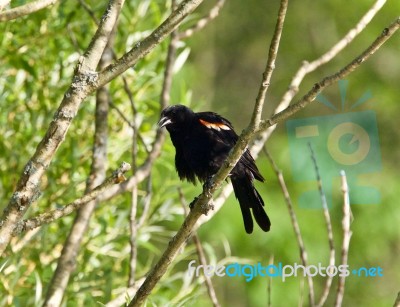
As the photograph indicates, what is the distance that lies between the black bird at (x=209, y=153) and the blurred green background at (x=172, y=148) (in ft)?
0.56

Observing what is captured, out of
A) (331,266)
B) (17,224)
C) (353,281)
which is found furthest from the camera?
(353,281)

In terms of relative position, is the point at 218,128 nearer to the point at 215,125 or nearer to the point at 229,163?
the point at 215,125

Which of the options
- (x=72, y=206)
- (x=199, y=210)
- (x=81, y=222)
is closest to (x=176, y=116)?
(x=81, y=222)

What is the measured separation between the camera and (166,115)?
3.45 m

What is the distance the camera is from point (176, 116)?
11.6 ft

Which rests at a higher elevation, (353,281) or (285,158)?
(285,158)

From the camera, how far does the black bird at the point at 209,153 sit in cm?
314

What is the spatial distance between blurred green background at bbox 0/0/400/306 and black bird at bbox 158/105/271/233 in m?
0.17

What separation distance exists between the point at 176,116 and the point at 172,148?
0.45 meters

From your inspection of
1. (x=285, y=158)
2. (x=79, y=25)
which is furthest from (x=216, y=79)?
(x=79, y=25)

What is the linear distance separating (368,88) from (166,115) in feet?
17.5

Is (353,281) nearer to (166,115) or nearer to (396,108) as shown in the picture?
(396,108)

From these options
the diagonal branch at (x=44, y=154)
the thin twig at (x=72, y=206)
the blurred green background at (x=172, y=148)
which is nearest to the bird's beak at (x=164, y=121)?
the blurred green background at (x=172, y=148)

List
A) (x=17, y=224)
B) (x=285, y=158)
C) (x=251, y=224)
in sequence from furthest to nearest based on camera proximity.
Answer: (x=285, y=158), (x=251, y=224), (x=17, y=224)
